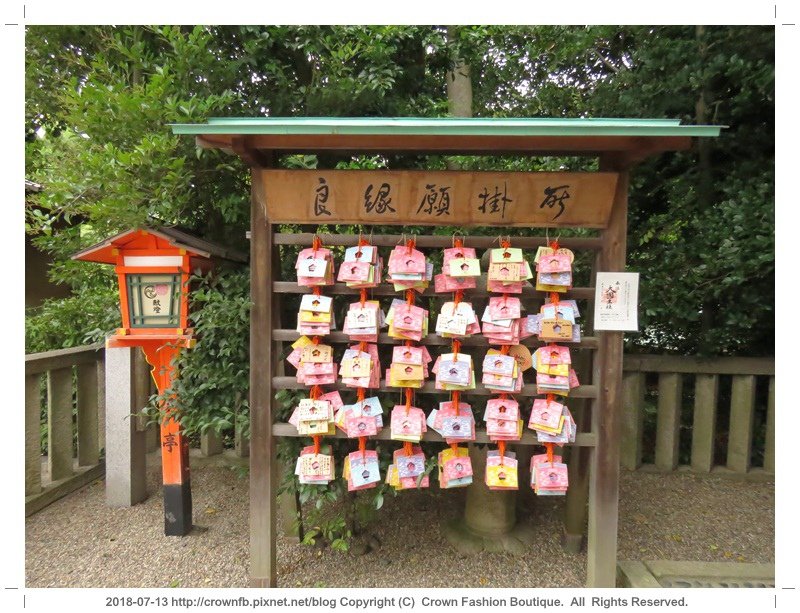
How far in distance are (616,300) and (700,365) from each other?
8.64 feet

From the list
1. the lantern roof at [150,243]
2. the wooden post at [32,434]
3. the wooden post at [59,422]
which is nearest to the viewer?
the lantern roof at [150,243]

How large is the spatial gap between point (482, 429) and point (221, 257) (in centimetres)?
228

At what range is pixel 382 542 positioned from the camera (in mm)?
3359

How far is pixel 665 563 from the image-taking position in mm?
3010

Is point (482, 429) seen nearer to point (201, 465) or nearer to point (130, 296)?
point (130, 296)

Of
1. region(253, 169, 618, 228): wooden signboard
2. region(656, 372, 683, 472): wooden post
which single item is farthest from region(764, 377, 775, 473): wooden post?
region(253, 169, 618, 228): wooden signboard

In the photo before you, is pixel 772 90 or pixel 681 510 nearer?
pixel 772 90

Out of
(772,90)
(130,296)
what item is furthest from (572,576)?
(772,90)

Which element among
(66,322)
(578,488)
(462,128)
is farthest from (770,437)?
(66,322)

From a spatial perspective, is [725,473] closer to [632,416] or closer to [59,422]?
[632,416]

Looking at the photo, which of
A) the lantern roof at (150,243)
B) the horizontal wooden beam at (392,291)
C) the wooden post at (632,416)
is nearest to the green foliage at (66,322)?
the lantern roof at (150,243)

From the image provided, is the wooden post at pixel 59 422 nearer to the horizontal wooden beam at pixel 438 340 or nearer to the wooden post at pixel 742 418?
the horizontal wooden beam at pixel 438 340

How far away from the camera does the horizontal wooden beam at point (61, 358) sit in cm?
372

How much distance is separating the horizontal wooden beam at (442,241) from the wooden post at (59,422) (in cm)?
293
